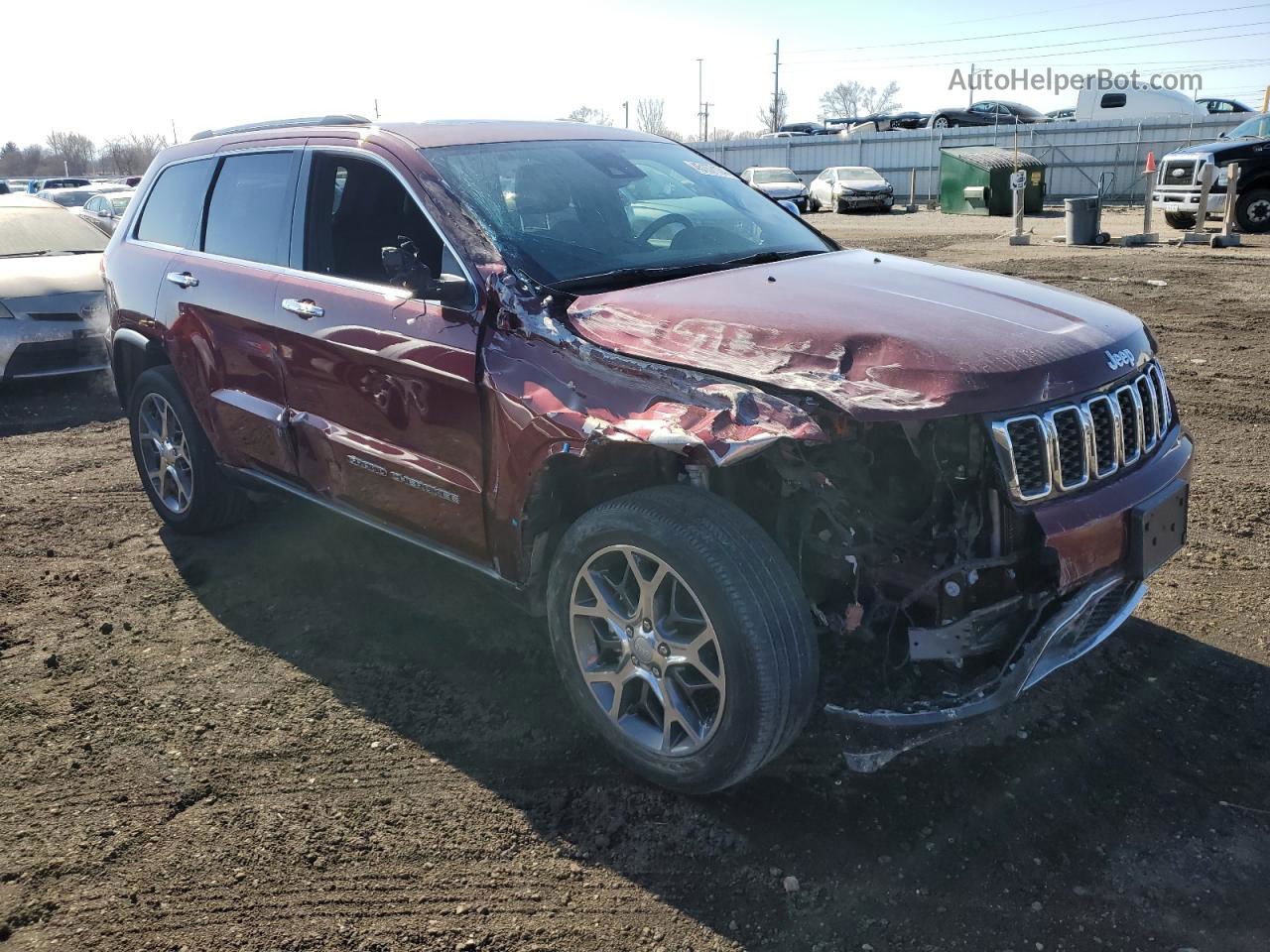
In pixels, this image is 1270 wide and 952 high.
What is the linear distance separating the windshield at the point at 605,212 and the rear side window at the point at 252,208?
0.91 m

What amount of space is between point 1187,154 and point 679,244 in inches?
669

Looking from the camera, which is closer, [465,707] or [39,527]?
[465,707]

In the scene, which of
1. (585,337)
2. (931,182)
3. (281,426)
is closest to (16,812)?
(281,426)

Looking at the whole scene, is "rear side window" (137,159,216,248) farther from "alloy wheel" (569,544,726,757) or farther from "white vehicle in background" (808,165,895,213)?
"white vehicle in background" (808,165,895,213)

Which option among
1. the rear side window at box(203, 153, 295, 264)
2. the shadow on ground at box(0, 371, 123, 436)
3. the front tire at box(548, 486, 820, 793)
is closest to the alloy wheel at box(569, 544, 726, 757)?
the front tire at box(548, 486, 820, 793)

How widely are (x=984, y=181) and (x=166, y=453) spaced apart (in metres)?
25.2

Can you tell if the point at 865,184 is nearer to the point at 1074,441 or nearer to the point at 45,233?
the point at 45,233

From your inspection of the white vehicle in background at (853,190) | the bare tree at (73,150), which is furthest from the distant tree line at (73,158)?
the white vehicle in background at (853,190)

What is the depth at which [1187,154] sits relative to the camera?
55.9 ft

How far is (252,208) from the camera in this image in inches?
169

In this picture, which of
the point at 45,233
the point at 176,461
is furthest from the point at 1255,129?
the point at 176,461

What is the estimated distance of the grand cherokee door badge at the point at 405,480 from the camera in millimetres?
3363

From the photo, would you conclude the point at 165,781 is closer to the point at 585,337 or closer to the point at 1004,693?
the point at 585,337

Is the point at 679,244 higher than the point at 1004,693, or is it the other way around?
the point at 679,244
